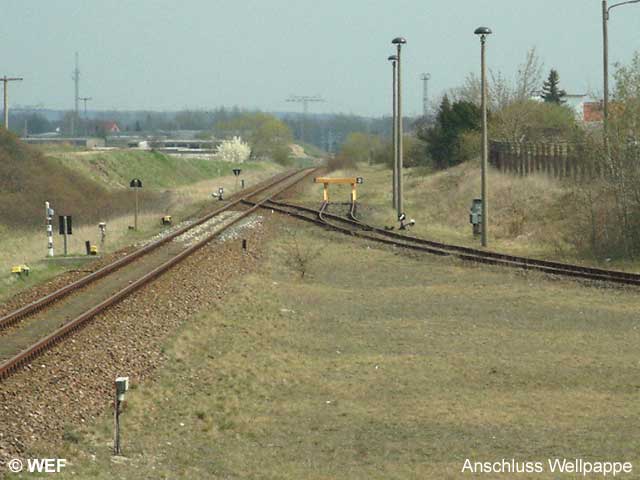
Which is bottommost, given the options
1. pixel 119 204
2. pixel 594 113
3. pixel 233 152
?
pixel 119 204

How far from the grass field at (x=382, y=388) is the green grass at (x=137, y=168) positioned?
55.8m

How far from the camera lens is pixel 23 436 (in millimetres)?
11016

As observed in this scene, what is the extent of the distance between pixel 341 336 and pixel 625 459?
7724 millimetres

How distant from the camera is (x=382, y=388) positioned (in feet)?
47.1

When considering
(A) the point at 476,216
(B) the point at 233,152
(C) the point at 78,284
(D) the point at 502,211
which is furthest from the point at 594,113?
(B) the point at 233,152

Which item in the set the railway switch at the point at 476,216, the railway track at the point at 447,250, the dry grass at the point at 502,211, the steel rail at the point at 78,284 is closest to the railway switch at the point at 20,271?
the steel rail at the point at 78,284

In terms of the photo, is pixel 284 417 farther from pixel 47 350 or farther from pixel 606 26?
pixel 606 26

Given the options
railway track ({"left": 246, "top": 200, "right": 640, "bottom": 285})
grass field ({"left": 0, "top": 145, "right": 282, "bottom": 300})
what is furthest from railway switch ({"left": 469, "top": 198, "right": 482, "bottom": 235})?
grass field ({"left": 0, "top": 145, "right": 282, "bottom": 300})

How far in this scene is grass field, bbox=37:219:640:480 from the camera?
1120cm

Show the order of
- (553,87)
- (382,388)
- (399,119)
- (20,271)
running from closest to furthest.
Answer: (382,388) < (20,271) < (399,119) < (553,87)

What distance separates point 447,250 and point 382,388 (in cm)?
1596

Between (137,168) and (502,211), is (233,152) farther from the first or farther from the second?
(502,211)

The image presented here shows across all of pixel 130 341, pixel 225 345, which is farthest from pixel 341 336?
pixel 130 341

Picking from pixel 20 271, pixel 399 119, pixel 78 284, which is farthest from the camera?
pixel 399 119
